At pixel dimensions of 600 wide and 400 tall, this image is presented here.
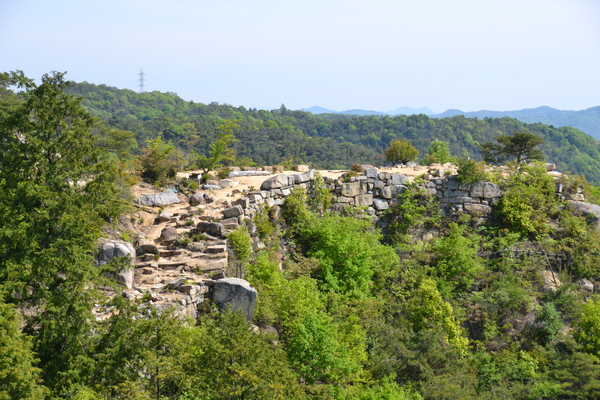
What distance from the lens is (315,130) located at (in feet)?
273

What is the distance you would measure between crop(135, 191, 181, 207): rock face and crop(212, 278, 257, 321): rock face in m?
5.47

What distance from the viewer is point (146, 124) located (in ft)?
196

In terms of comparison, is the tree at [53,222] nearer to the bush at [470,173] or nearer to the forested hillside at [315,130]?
the bush at [470,173]

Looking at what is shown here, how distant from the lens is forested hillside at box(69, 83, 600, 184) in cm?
5478

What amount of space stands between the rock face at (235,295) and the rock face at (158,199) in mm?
5470

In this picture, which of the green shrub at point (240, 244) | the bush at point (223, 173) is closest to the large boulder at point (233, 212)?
the green shrub at point (240, 244)

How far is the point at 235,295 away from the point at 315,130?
73386 mm

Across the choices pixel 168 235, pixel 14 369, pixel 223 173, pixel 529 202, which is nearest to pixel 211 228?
pixel 168 235

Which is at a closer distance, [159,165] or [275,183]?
[275,183]

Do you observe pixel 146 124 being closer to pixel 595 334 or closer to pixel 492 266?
pixel 492 266

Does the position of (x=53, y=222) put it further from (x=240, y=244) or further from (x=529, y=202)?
(x=529, y=202)

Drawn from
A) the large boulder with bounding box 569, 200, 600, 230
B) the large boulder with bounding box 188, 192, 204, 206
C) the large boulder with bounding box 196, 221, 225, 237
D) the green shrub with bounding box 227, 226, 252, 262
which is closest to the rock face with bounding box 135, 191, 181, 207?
the large boulder with bounding box 188, 192, 204, 206

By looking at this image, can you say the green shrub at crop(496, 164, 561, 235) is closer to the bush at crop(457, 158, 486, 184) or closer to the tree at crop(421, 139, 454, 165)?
the bush at crop(457, 158, 486, 184)

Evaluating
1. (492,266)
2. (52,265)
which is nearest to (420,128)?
(492,266)
